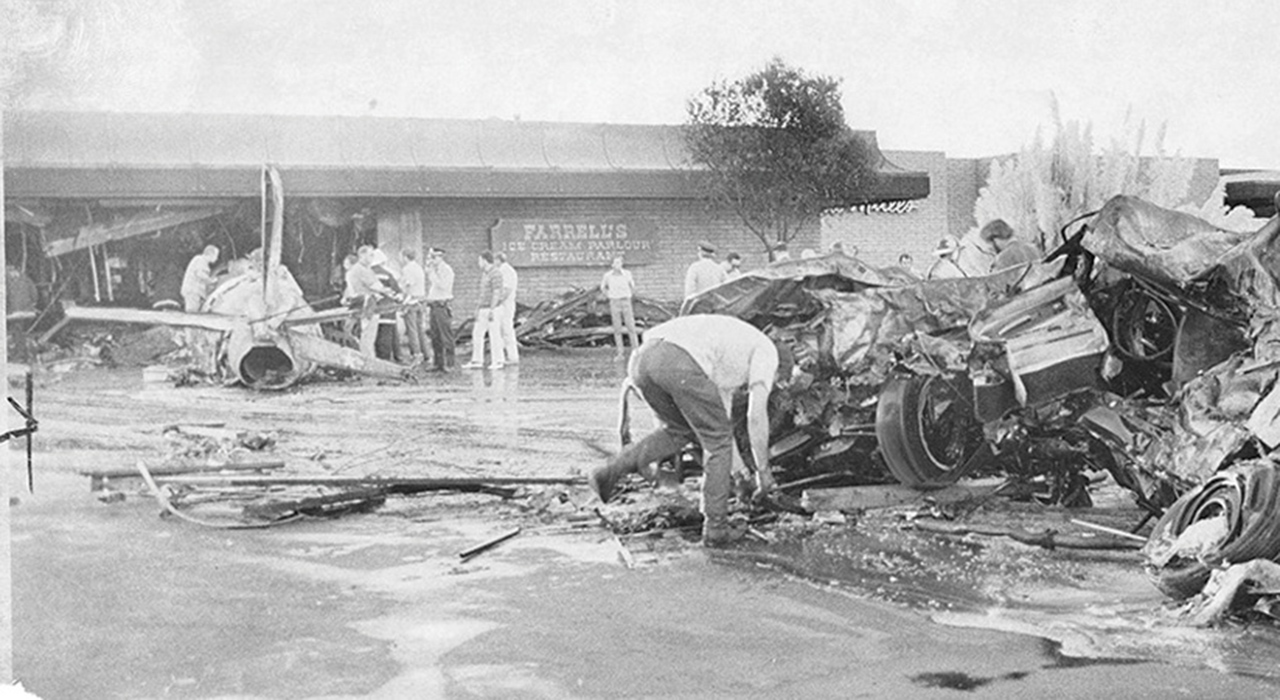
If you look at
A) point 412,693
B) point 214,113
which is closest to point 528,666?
point 412,693

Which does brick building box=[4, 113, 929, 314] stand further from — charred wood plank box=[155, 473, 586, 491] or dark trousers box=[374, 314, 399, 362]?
charred wood plank box=[155, 473, 586, 491]

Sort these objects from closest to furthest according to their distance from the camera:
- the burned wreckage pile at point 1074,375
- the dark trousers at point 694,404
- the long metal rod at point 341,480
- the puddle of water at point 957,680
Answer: the puddle of water at point 957,680
the burned wreckage pile at point 1074,375
the long metal rod at point 341,480
the dark trousers at point 694,404

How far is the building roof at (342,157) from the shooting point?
3.89 meters

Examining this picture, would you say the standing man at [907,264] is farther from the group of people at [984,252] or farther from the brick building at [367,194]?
the brick building at [367,194]

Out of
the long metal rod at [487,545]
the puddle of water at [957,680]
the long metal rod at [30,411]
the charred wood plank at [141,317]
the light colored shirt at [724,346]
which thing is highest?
the charred wood plank at [141,317]

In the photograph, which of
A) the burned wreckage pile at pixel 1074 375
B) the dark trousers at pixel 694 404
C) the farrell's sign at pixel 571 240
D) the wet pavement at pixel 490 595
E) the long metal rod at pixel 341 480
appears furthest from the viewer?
the dark trousers at pixel 694 404

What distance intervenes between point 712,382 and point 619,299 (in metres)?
0.43

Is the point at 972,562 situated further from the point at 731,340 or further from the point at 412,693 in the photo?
the point at 412,693

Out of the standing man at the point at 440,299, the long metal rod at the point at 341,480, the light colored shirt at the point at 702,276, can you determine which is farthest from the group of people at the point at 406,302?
the light colored shirt at the point at 702,276

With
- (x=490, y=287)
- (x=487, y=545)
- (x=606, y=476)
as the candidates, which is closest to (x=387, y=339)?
(x=490, y=287)

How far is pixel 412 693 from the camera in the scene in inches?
129

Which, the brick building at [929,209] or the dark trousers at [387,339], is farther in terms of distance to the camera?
the brick building at [929,209]

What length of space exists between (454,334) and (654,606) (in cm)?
110

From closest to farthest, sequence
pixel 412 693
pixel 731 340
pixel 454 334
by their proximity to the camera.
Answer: pixel 412 693, pixel 454 334, pixel 731 340
